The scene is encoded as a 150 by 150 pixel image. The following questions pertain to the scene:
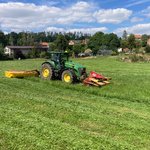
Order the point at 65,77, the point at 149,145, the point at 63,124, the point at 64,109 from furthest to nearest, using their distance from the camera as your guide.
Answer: the point at 65,77
the point at 64,109
the point at 63,124
the point at 149,145

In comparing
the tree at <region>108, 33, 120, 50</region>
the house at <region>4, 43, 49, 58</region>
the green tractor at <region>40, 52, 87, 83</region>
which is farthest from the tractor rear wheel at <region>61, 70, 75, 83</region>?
the tree at <region>108, 33, 120, 50</region>

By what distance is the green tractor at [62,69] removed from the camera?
19.0 m

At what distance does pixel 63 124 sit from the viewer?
920 centimetres

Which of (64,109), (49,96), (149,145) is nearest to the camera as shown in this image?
(149,145)

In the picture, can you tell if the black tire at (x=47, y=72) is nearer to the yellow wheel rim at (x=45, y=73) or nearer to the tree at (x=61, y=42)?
the yellow wheel rim at (x=45, y=73)

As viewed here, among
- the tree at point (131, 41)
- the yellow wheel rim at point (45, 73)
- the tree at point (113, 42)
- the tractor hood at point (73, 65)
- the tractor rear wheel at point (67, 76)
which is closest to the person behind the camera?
the tractor rear wheel at point (67, 76)

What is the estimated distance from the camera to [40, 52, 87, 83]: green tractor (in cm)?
1895

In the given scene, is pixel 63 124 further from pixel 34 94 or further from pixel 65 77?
pixel 65 77

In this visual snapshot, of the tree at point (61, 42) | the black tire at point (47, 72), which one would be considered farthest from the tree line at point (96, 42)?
the black tire at point (47, 72)

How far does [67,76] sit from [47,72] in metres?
1.85

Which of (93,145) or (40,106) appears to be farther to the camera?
(40,106)

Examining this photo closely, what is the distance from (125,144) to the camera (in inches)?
311

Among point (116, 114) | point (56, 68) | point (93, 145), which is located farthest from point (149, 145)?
point (56, 68)

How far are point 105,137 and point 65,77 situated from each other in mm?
11001
